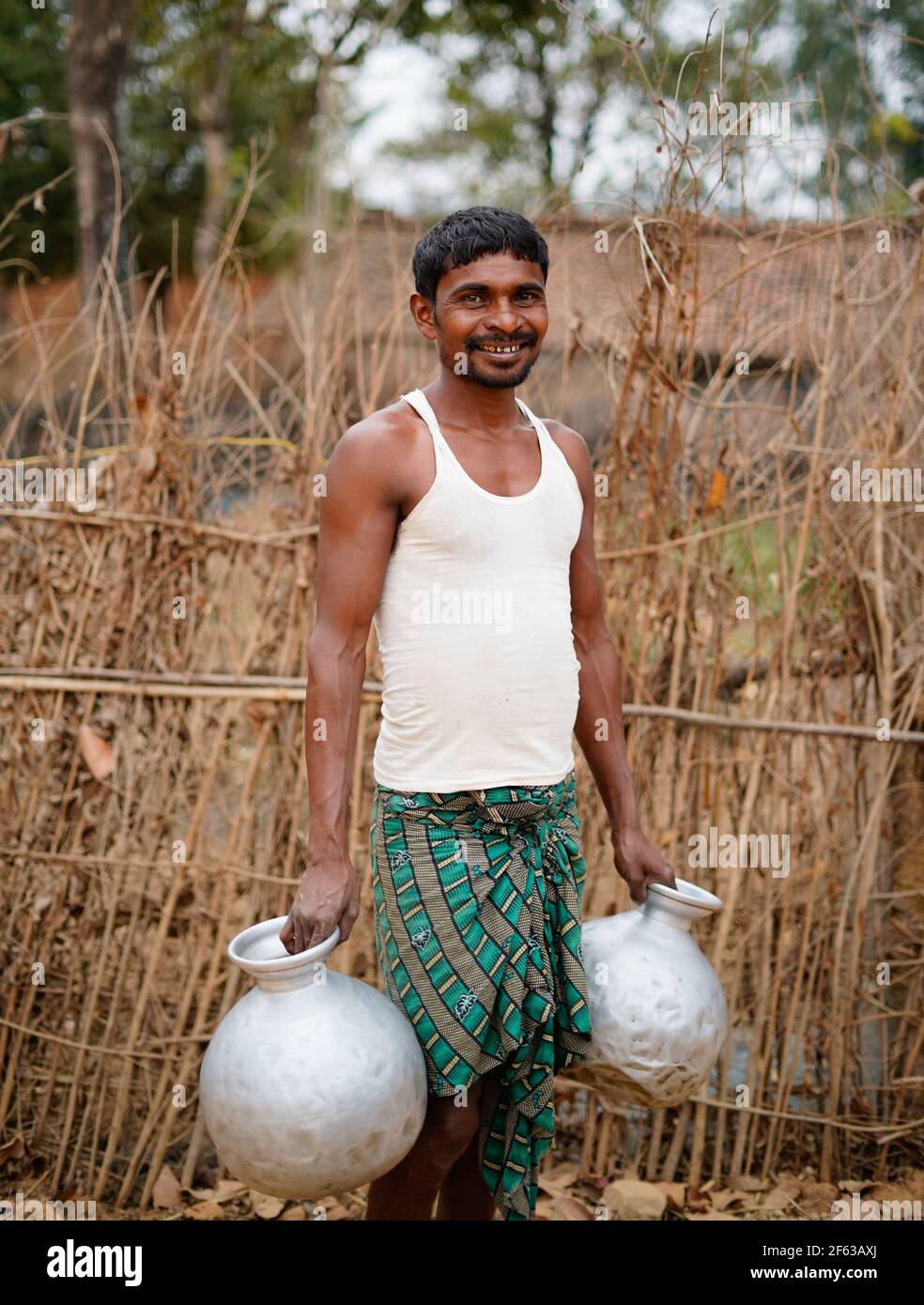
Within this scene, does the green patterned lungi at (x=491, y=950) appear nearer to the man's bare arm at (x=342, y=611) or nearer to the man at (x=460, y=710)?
the man at (x=460, y=710)

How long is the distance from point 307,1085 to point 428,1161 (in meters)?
0.42

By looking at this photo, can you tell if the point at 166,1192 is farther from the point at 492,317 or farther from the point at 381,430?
the point at 492,317

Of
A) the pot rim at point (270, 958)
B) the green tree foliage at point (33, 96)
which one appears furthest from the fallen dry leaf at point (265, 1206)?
the green tree foliage at point (33, 96)

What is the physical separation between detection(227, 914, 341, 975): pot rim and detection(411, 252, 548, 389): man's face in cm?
95

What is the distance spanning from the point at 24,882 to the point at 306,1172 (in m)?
1.54

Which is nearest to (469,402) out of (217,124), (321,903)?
(321,903)

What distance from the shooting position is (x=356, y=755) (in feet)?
9.64

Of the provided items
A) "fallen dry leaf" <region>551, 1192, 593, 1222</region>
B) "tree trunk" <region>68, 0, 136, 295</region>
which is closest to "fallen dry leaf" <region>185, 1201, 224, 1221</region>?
"fallen dry leaf" <region>551, 1192, 593, 1222</region>

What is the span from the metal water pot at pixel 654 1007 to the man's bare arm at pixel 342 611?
18.5 inches

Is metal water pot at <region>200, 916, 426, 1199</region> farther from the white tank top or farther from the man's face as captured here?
the man's face
